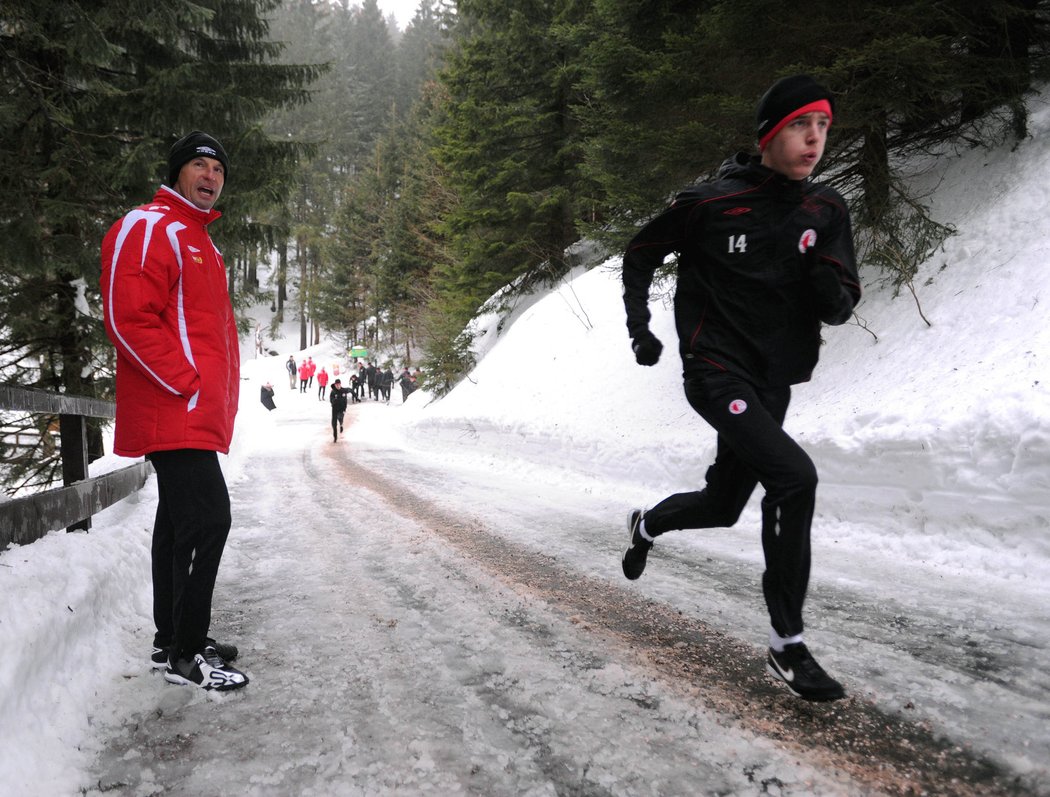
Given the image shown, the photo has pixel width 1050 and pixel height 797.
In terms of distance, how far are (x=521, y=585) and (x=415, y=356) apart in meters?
39.2

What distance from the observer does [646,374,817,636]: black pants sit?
2342mm

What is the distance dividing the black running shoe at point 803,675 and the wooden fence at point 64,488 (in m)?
3.25

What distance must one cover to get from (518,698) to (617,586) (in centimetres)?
149

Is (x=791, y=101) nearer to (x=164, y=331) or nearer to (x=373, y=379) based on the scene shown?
(x=164, y=331)

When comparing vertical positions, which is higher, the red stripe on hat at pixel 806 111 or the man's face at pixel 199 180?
the red stripe on hat at pixel 806 111

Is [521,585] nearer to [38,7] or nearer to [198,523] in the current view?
[198,523]

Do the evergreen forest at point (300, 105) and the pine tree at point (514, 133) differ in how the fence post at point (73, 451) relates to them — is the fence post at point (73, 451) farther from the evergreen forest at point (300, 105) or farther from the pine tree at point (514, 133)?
the pine tree at point (514, 133)

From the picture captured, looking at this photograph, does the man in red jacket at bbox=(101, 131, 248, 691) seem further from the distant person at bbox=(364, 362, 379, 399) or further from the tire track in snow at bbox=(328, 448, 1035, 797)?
the distant person at bbox=(364, 362, 379, 399)

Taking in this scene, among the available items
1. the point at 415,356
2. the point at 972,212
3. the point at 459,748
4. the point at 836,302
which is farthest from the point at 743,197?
the point at 415,356

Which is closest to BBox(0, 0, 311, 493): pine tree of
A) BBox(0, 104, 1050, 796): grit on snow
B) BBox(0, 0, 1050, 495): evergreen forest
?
BBox(0, 0, 1050, 495): evergreen forest

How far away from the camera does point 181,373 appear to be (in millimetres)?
2408

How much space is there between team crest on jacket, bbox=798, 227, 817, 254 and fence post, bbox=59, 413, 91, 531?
4186 millimetres

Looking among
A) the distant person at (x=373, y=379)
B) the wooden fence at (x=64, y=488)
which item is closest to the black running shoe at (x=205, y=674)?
the wooden fence at (x=64, y=488)

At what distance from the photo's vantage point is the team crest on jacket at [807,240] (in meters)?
2.50
